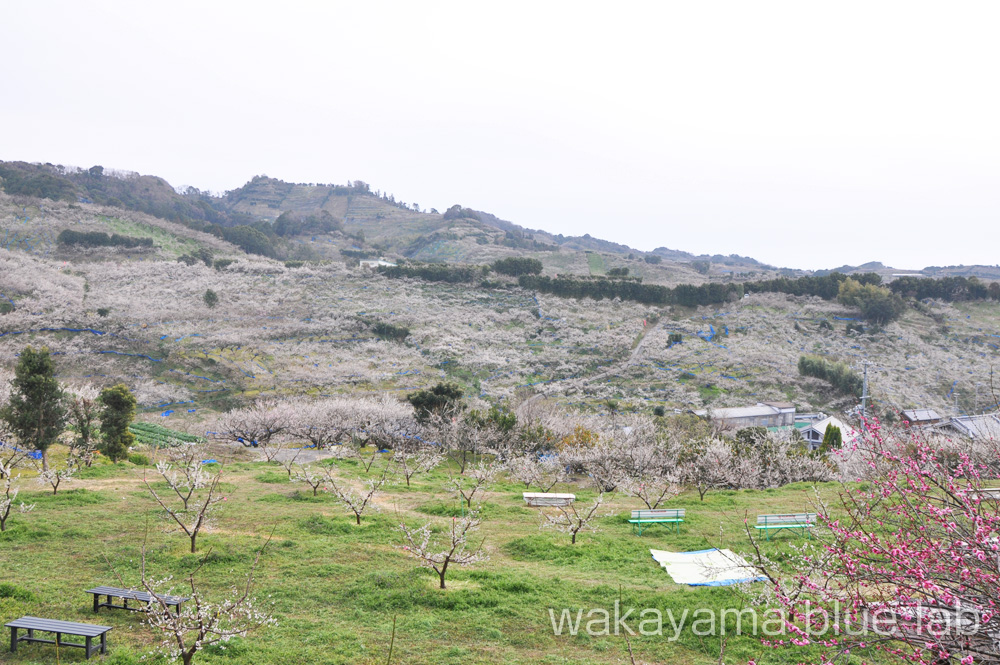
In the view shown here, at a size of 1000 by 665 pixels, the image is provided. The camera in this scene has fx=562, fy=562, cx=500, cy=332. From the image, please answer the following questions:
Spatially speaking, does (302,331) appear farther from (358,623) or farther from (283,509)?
(358,623)

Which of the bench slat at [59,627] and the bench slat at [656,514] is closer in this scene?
the bench slat at [59,627]

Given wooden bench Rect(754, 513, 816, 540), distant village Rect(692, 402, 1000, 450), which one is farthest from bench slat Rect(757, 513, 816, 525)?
distant village Rect(692, 402, 1000, 450)

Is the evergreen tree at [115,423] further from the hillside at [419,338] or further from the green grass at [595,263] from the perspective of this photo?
the green grass at [595,263]

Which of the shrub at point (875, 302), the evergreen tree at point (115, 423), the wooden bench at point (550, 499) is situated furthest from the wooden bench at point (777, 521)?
the shrub at point (875, 302)

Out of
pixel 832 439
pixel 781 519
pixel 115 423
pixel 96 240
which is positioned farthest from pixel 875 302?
pixel 96 240

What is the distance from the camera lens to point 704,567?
37.9 ft

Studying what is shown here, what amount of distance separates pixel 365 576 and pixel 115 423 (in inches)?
709

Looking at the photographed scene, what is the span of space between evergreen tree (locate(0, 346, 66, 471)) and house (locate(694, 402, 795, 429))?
3558 cm

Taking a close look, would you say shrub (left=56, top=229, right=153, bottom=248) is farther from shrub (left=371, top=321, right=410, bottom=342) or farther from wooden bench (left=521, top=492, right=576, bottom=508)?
wooden bench (left=521, top=492, right=576, bottom=508)

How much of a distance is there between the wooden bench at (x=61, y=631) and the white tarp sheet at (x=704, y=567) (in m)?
9.61

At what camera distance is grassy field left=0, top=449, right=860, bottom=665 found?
848 centimetres

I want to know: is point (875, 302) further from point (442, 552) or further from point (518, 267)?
point (442, 552)

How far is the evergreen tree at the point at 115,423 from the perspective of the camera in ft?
75.8

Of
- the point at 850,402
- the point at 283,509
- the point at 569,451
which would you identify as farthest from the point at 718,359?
the point at 283,509
